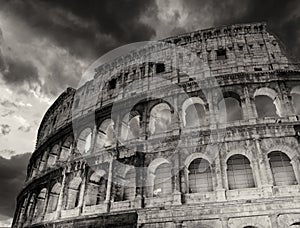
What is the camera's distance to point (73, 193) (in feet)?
43.7

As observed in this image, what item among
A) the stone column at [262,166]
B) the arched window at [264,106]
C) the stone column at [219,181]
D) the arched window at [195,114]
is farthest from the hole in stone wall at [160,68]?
the stone column at [262,166]

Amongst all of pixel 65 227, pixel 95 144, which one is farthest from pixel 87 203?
pixel 95 144

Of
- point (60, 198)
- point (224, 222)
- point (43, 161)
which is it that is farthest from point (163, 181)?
point (43, 161)

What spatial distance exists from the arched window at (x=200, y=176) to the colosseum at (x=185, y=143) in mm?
44

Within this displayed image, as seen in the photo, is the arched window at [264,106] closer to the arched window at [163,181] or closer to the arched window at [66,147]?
the arched window at [163,181]

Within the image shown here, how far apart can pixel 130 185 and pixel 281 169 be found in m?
6.74

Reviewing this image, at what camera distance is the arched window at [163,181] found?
11.2 metres

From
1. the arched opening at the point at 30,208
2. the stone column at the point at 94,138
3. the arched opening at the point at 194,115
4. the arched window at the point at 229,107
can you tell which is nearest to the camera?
the arched window at the point at 229,107

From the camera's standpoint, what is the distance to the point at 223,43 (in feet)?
47.5

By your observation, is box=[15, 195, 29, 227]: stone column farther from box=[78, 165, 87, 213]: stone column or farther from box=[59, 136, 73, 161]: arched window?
box=[78, 165, 87, 213]: stone column

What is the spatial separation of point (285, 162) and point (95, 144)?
952 centimetres

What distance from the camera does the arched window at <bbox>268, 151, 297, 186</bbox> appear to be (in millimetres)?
10188

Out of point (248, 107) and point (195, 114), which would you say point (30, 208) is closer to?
point (195, 114)

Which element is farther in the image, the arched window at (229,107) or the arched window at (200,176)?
the arched window at (229,107)
